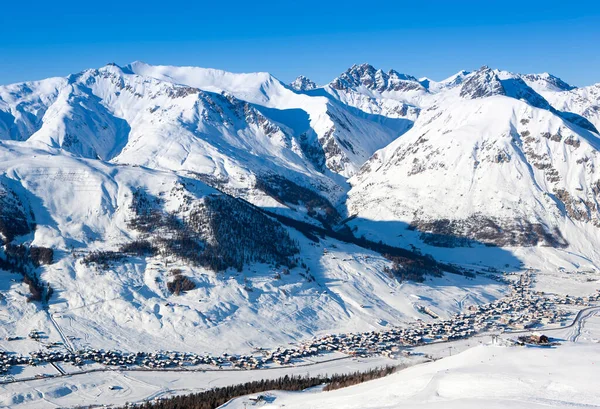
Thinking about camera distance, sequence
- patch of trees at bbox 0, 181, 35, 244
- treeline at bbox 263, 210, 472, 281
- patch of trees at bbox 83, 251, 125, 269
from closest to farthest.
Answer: patch of trees at bbox 83, 251, 125, 269
patch of trees at bbox 0, 181, 35, 244
treeline at bbox 263, 210, 472, 281

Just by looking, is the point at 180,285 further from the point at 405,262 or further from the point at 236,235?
the point at 405,262

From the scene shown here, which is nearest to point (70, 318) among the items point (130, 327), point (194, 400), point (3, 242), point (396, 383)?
point (130, 327)

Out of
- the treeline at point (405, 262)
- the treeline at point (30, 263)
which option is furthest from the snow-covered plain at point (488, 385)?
the treeline at point (405, 262)

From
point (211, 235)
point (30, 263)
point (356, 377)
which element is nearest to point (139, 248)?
point (211, 235)

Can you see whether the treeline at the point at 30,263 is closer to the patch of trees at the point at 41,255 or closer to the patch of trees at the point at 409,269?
the patch of trees at the point at 41,255

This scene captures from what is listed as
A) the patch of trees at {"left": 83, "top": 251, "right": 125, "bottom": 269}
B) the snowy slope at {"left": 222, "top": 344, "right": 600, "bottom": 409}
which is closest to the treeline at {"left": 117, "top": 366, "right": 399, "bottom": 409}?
the snowy slope at {"left": 222, "top": 344, "right": 600, "bottom": 409}

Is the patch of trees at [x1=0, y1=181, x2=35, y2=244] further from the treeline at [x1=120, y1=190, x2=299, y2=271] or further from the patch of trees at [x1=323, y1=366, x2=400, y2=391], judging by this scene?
the patch of trees at [x1=323, y1=366, x2=400, y2=391]
